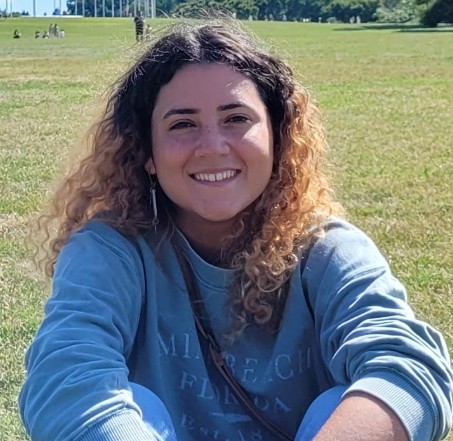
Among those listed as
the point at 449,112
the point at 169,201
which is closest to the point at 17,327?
the point at 169,201

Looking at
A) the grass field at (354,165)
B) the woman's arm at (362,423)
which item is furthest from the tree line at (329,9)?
the woman's arm at (362,423)

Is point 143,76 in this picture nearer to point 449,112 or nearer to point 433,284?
point 433,284

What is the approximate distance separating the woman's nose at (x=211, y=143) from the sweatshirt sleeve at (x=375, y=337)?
340 millimetres

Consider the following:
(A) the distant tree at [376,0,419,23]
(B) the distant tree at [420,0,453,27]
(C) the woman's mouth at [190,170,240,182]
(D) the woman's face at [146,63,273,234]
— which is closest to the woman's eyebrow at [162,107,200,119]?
(D) the woman's face at [146,63,273,234]

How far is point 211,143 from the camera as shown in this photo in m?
2.46

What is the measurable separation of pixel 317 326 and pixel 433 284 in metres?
A: 2.68

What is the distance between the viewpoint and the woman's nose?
246cm

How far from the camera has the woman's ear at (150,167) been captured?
8.69 feet

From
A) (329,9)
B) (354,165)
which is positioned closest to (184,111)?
(354,165)

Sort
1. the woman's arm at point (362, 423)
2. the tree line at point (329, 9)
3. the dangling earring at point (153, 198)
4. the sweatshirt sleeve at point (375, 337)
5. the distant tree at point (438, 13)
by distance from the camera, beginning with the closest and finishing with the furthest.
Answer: the woman's arm at point (362, 423), the sweatshirt sleeve at point (375, 337), the dangling earring at point (153, 198), the distant tree at point (438, 13), the tree line at point (329, 9)

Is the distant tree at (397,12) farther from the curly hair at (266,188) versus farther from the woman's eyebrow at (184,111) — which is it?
the woman's eyebrow at (184,111)

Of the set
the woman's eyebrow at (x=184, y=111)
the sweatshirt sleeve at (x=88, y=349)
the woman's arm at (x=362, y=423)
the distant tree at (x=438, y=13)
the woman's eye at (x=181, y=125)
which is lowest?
the distant tree at (x=438, y=13)

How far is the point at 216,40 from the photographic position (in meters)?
2.53

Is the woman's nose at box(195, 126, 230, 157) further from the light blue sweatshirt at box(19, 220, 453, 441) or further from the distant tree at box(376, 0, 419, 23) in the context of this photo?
the distant tree at box(376, 0, 419, 23)
